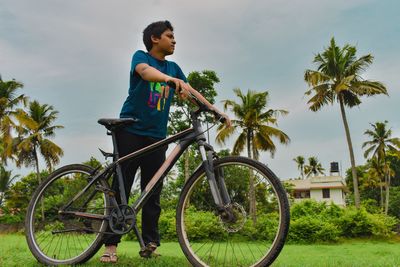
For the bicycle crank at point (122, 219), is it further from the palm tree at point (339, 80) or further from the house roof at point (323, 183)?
the house roof at point (323, 183)

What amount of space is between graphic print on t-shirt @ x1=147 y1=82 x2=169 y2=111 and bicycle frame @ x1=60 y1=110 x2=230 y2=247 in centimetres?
42

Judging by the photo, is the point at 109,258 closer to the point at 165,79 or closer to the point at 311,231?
the point at 165,79

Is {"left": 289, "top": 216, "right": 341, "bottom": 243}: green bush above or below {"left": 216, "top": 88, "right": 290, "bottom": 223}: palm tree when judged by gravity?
below

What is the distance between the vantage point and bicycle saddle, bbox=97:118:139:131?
3.53 meters

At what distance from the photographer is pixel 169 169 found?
11.0 ft

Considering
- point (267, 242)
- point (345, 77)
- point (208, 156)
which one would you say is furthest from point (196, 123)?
point (345, 77)

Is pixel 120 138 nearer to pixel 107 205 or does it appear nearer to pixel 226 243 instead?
pixel 107 205

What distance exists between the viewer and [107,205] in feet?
11.6

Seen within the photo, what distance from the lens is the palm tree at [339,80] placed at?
103 ft

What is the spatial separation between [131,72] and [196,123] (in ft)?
2.66

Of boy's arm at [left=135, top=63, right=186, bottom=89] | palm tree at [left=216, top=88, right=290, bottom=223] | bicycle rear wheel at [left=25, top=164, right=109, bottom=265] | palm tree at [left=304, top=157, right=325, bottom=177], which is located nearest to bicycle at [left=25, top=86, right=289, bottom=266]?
bicycle rear wheel at [left=25, top=164, right=109, bottom=265]

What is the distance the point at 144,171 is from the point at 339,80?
30.2 metres

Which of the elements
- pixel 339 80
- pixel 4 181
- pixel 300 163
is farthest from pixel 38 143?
pixel 300 163

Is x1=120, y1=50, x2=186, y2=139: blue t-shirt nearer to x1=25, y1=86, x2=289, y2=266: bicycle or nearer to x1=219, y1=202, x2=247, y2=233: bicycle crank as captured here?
x1=25, y1=86, x2=289, y2=266: bicycle
